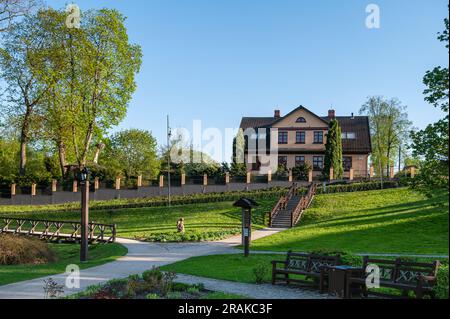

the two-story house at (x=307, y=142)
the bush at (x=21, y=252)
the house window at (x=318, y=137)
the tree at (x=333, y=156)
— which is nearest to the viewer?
the bush at (x=21, y=252)

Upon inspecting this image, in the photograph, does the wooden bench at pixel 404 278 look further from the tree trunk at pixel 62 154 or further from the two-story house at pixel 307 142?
the two-story house at pixel 307 142

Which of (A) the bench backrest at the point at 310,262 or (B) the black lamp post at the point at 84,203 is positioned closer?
(A) the bench backrest at the point at 310,262

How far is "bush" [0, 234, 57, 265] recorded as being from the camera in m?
19.5

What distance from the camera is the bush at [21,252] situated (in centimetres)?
1947

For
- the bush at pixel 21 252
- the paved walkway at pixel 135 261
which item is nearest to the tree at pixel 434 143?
the paved walkway at pixel 135 261

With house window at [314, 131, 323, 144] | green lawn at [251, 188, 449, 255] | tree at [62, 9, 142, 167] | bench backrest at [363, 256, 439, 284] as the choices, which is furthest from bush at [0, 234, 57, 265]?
house window at [314, 131, 323, 144]

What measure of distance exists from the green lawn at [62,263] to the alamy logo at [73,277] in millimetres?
259

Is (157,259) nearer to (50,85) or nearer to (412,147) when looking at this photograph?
(412,147)

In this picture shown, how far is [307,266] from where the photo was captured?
13148 mm

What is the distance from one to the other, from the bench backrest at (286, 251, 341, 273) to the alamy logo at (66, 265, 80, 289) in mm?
5793
